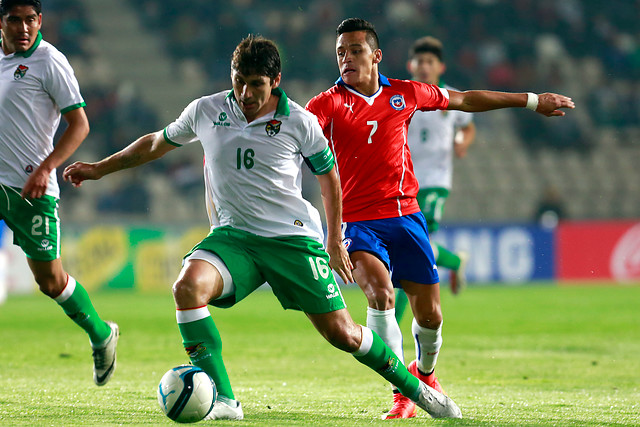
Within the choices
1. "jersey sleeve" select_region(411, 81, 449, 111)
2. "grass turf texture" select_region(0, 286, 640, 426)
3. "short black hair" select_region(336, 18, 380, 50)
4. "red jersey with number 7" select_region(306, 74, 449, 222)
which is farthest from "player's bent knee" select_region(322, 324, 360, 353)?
"short black hair" select_region(336, 18, 380, 50)

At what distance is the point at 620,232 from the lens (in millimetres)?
18234

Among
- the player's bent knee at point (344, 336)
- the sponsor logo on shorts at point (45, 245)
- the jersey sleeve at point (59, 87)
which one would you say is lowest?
the player's bent knee at point (344, 336)

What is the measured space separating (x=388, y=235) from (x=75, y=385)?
2372mm

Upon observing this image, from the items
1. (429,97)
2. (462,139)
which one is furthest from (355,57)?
(462,139)

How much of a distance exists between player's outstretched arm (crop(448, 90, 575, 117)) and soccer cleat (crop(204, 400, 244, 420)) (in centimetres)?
224

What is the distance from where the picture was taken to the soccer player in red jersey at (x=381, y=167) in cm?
546

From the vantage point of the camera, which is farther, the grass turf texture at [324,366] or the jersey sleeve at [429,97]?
the jersey sleeve at [429,97]

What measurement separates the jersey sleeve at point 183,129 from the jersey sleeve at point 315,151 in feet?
1.86

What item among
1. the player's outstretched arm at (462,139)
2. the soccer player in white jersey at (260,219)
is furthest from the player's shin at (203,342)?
the player's outstretched arm at (462,139)

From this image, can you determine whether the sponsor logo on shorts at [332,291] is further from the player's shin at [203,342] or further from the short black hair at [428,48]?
the short black hair at [428,48]

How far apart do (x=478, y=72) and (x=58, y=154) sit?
17405 millimetres

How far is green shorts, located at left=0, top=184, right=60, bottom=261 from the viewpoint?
18.5 ft

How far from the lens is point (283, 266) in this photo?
4727 millimetres

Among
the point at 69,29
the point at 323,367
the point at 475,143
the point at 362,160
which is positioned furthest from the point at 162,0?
the point at 362,160
